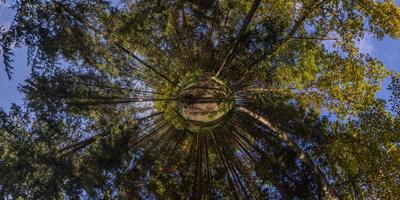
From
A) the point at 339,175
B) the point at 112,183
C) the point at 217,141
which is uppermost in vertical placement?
the point at 217,141

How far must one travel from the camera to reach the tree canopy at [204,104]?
8.99 meters

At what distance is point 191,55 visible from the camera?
42.6ft

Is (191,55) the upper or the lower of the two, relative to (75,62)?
upper

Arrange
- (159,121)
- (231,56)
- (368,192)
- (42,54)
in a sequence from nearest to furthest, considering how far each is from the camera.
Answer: (42,54), (368,192), (231,56), (159,121)

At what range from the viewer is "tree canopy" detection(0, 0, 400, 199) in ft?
29.5

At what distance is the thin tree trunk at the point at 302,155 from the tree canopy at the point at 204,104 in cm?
4

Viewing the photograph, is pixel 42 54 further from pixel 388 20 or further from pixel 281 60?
pixel 388 20

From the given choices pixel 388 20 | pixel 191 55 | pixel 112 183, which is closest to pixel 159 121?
pixel 191 55

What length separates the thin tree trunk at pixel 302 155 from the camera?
10.1 m

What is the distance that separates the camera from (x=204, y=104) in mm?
11414

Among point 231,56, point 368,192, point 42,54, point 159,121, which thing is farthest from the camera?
point 159,121

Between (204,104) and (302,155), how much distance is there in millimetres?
2551

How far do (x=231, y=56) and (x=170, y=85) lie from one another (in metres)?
1.96

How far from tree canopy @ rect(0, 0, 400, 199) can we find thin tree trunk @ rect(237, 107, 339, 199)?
0.04 metres
